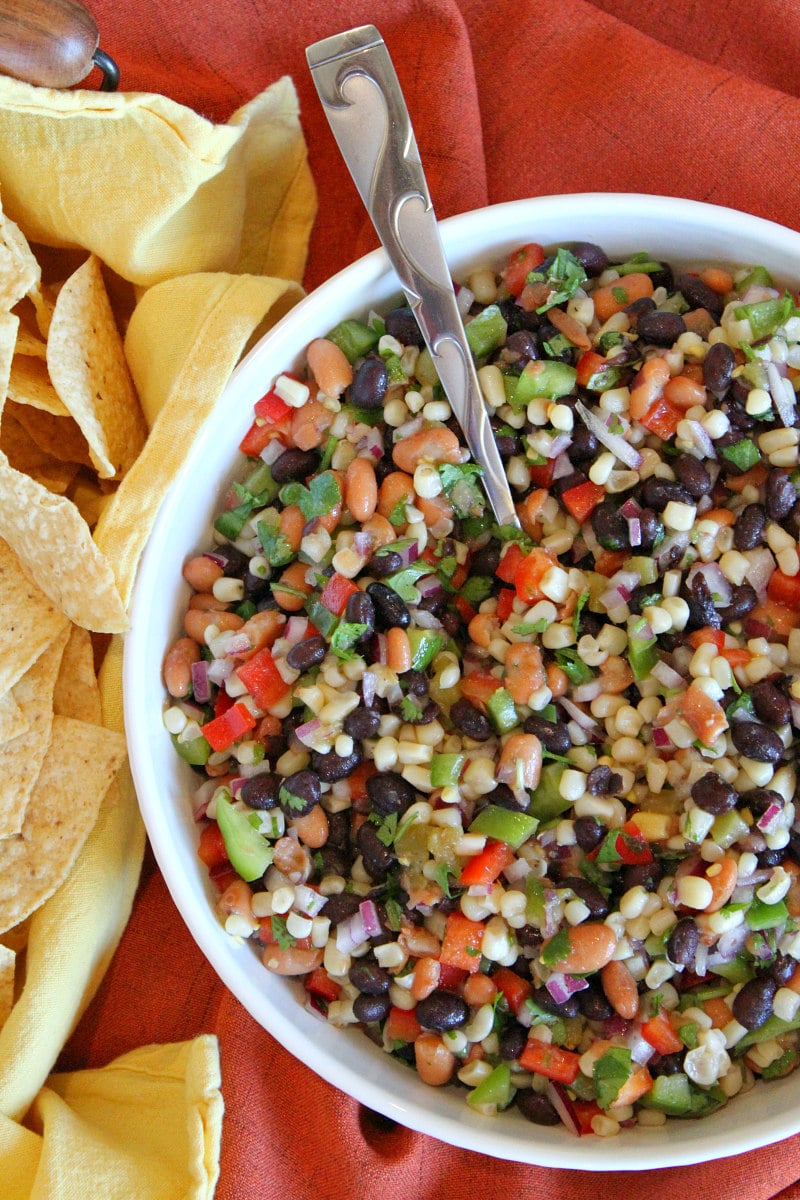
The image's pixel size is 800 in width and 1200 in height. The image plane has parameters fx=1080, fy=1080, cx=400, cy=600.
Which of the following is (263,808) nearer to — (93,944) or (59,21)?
(93,944)

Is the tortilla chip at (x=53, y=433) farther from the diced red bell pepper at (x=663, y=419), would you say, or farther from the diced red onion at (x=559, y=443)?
the diced red bell pepper at (x=663, y=419)

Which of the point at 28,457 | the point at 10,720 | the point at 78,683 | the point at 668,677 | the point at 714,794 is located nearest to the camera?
the point at 714,794

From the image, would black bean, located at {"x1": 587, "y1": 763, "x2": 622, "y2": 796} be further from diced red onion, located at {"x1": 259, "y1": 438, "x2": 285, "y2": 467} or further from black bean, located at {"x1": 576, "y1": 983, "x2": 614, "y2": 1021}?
diced red onion, located at {"x1": 259, "y1": 438, "x2": 285, "y2": 467}

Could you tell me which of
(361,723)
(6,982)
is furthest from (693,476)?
(6,982)

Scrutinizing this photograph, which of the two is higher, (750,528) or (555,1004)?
(750,528)

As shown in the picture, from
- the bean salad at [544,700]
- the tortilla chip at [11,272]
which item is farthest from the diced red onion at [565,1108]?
the tortilla chip at [11,272]

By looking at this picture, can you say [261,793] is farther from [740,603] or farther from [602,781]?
[740,603]
